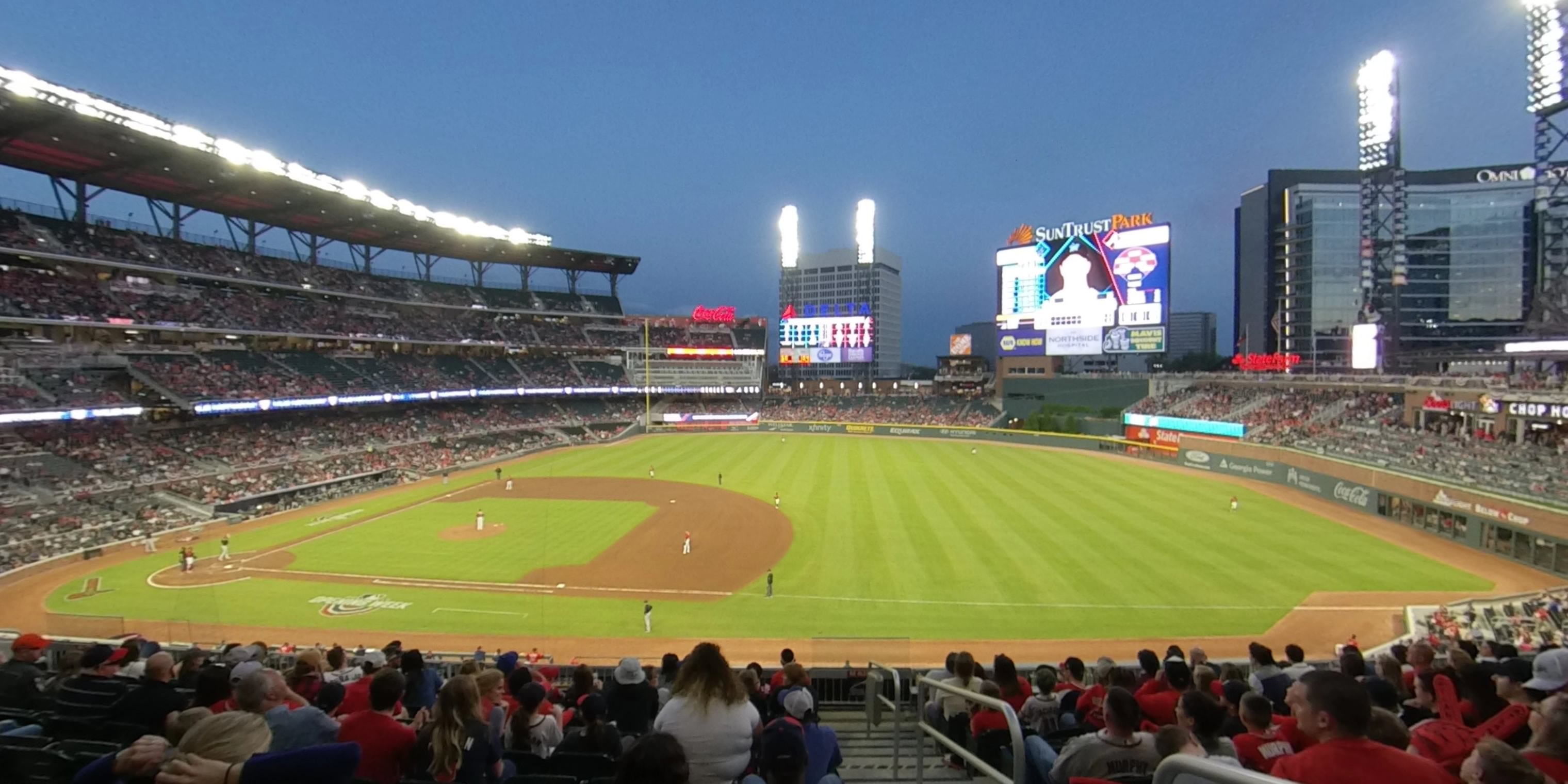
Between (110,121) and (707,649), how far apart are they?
150 ft

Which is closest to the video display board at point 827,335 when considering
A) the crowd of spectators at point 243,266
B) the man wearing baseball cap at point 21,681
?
the crowd of spectators at point 243,266

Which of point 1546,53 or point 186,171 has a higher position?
point 1546,53

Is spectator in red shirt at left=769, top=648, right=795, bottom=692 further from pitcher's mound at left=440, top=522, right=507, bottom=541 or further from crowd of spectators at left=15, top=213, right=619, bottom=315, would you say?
crowd of spectators at left=15, top=213, right=619, bottom=315

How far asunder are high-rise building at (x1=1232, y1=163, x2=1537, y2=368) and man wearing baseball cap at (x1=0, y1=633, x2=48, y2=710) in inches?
3578

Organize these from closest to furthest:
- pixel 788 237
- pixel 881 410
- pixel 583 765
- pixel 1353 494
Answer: pixel 583 765 < pixel 1353 494 < pixel 881 410 < pixel 788 237

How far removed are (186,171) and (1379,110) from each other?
76585mm

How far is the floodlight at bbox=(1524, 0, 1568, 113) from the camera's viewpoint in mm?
35312

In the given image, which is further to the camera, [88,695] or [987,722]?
[88,695]

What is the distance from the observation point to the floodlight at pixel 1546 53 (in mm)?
35312

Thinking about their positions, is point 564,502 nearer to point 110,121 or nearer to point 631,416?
point 110,121


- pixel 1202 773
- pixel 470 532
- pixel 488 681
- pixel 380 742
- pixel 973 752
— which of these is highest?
pixel 1202 773

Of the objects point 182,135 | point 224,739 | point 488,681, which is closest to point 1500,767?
point 224,739

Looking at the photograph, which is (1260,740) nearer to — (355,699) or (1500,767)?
(1500,767)

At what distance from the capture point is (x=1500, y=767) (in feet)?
8.54
